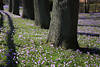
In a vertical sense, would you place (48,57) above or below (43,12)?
below

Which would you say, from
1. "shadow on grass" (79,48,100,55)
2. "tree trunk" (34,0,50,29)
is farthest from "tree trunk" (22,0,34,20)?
"shadow on grass" (79,48,100,55)

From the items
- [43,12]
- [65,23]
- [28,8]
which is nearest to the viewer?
[65,23]

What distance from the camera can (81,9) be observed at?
25375mm

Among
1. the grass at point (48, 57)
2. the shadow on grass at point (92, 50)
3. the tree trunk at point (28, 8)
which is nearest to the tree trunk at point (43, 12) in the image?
the tree trunk at point (28, 8)

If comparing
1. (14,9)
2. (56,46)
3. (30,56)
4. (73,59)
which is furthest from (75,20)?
(14,9)

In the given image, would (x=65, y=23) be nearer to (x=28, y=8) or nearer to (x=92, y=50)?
(x=92, y=50)

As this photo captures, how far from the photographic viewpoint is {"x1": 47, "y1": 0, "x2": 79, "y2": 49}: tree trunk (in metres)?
5.50

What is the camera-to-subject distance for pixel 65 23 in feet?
18.1

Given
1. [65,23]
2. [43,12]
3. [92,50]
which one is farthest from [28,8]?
[92,50]

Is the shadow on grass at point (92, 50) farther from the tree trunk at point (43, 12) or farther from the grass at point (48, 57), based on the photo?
the tree trunk at point (43, 12)

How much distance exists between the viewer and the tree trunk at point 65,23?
A: 550 cm

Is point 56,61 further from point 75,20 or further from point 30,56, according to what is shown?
point 75,20

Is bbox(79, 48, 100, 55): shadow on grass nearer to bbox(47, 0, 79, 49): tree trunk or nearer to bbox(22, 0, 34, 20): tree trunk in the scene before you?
bbox(47, 0, 79, 49): tree trunk

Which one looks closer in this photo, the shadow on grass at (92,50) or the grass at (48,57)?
the grass at (48,57)
